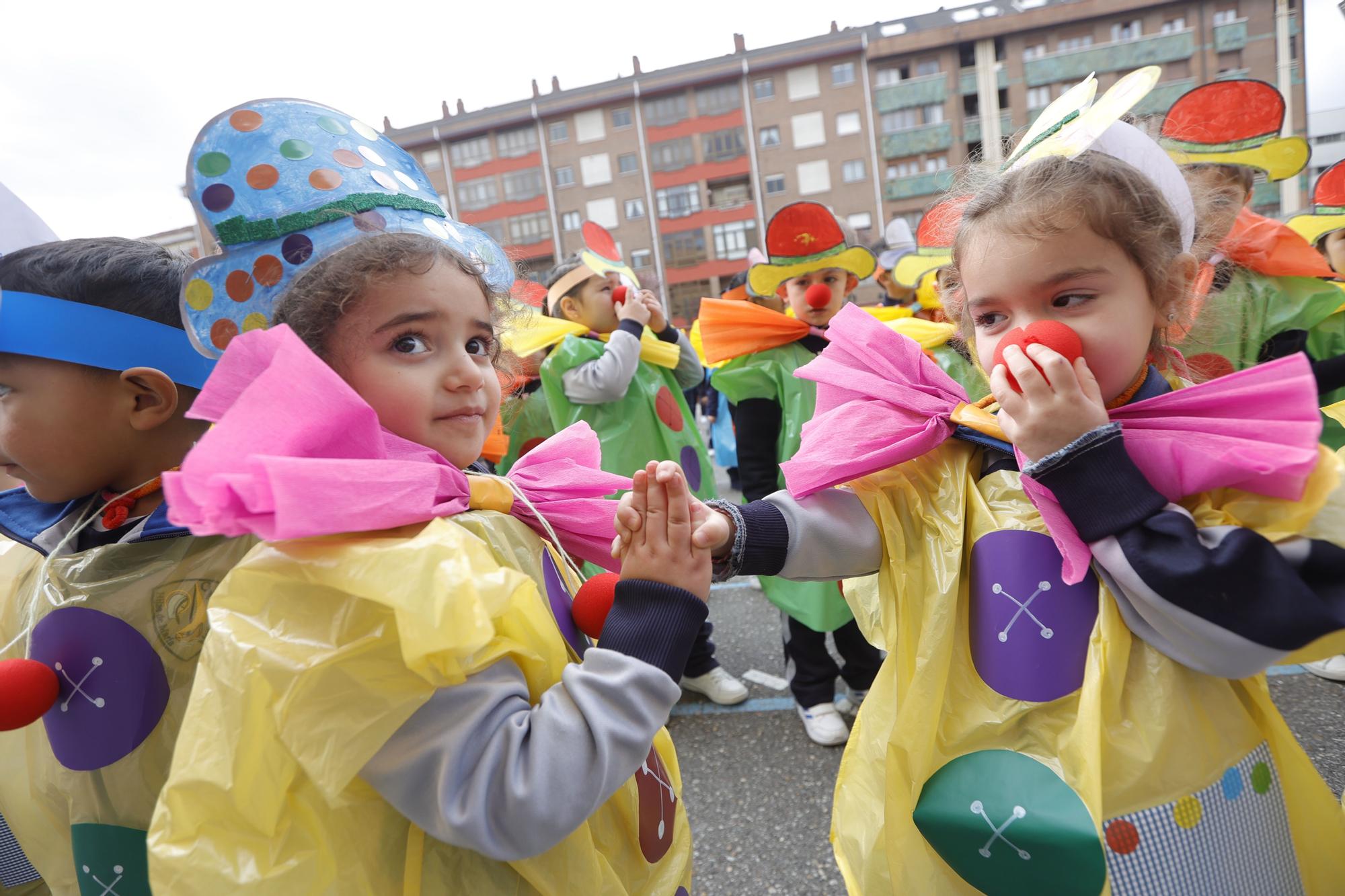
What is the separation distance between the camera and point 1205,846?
0.95 meters

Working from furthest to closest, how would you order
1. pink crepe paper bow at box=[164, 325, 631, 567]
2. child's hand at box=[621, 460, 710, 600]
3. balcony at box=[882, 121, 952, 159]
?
balcony at box=[882, 121, 952, 159] < child's hand at box=[621, 460, 710, 600] < pink crepe paper bow at box=[164, 325, 631, 567]

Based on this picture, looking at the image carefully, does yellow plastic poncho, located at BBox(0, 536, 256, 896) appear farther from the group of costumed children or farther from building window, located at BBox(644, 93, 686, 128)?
building window, located at BBox(644, 93, 686, 128)

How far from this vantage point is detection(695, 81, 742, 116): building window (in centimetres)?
3338

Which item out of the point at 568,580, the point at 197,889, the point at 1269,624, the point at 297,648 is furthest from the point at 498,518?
the point at 1269,624

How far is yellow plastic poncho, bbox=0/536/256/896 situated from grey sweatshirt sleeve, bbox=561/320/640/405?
199cm

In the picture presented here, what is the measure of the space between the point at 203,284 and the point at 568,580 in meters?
0.73

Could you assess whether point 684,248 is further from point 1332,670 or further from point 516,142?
point 1332,670

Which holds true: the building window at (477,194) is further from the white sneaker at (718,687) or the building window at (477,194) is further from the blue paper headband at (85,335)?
the blue paper headband at (85,335)

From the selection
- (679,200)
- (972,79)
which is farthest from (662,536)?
(679,200)

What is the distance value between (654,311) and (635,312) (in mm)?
245

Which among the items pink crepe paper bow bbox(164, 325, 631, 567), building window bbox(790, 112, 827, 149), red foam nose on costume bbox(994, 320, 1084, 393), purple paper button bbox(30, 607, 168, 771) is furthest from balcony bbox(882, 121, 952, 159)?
purple paper button bbox(30, 607, 168, 771)

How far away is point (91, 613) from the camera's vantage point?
112cm

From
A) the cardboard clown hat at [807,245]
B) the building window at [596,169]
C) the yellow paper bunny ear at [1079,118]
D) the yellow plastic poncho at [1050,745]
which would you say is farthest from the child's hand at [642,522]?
the building window at [596,169]

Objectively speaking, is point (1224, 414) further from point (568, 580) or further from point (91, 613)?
point (91, 613)
